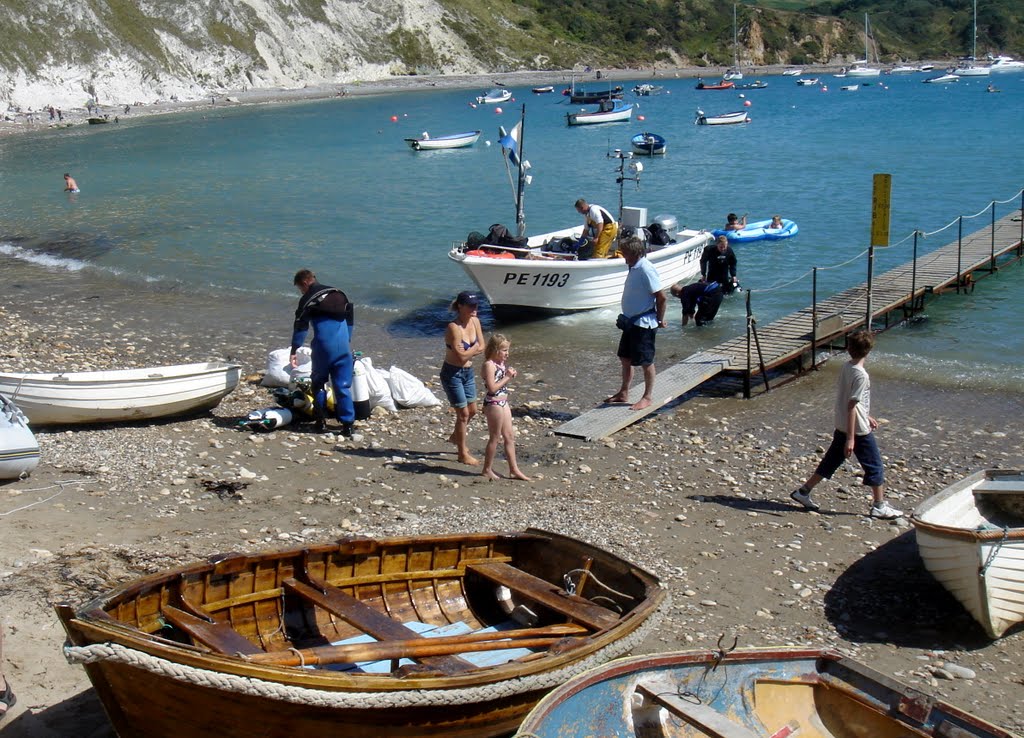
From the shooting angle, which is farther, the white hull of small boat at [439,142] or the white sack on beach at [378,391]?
the white hull of small boat at [439,142]

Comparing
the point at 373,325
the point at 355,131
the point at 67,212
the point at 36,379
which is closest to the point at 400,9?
the point at 355,131

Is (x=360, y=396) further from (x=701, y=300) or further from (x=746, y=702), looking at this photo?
(x=701, y=300)

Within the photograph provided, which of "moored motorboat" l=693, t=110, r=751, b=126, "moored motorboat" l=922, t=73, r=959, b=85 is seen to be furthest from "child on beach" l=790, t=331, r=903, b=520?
"moored motorboat" l=922, t=73, r=959, b=85

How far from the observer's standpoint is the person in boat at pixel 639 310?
12719mm

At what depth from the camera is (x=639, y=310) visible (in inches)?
511

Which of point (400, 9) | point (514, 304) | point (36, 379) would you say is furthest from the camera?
point (400, 9)

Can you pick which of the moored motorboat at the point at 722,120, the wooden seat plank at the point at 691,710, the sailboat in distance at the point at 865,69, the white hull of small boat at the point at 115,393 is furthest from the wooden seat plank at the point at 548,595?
the sailboat in distance at the point at 865,69

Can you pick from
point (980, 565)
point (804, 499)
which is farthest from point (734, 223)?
point (980, 565)

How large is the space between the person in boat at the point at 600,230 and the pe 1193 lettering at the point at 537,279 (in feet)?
2.77

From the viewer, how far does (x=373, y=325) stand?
2184 cm

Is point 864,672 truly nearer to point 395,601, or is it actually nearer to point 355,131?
point 395,601

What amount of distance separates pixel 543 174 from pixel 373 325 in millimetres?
33528

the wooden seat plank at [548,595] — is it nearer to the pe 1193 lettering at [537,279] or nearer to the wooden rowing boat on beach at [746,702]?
the wooden rowing boat on beach at [746,702]

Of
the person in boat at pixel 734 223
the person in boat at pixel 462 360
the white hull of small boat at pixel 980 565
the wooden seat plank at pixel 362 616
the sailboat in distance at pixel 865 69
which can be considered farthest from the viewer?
the sailboat in distance at pixel 865 69
